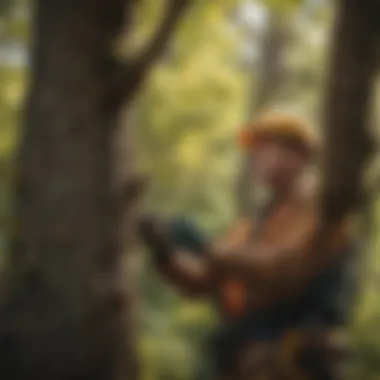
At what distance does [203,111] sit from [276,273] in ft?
1.01

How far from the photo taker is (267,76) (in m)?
1.06

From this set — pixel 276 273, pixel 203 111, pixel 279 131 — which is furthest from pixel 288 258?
pixel 203 111

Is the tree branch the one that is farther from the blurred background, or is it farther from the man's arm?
the man's arm

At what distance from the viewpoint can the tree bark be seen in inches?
29.1

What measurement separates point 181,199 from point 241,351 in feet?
0.58

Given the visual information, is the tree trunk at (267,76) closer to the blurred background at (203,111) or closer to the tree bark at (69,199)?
the blurred background at (203,111)

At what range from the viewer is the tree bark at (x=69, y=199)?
740 millimetres

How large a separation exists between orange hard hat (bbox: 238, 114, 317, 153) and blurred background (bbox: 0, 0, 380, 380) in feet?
0.08

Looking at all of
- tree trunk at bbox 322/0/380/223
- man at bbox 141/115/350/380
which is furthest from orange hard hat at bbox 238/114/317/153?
tree trunk at bbox 322/0/380/223

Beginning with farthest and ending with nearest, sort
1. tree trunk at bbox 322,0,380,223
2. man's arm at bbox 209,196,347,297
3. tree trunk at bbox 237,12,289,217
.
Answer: tree trunk at bbox 237,12,289,217 < man's arm at bbox 209,196,347,297 < tree trunk at bbox 322,0,380,223

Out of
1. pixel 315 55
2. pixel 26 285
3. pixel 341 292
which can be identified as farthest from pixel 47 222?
pixel 315 55

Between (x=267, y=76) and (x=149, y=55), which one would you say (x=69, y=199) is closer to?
(x=149, y=55)

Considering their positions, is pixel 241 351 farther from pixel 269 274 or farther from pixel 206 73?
pixel 206 73

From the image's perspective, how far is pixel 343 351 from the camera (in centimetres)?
85
